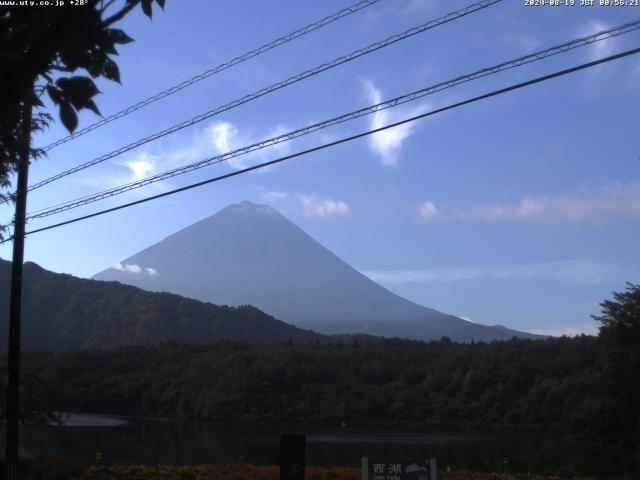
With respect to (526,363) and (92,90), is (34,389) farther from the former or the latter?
(526,363)

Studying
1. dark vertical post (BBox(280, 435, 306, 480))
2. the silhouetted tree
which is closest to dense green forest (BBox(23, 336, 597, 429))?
dark vertical post (BBox(280, 435, 306, 480))

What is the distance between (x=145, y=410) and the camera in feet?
194

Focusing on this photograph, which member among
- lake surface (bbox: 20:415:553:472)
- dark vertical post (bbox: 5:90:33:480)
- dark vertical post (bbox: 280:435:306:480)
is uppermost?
dark vertical post (bbox: 5:90:33:480)

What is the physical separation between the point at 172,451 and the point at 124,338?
75.7 metres

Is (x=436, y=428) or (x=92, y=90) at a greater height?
(x=92, y=90)

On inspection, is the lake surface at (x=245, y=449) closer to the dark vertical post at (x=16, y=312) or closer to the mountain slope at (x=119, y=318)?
the dark vertical post at (x=16, y=312)

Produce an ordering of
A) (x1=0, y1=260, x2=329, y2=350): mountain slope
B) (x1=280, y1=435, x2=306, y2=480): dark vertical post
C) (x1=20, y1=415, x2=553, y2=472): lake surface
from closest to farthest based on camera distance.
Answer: (x1=280, y1=435, x2=306, y2=480): dark vertical post → (x1=20, y1=415, x2=553, y2=472): lake surface → (x1=0, y1=260, x2=329, y2=350): mountain slope

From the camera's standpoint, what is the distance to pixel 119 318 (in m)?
104

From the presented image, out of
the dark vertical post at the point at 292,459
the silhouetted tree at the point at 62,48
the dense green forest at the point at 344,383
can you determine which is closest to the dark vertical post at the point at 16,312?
the dark vertical post at the point at 292,459

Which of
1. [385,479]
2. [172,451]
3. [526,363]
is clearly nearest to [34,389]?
[385,479]

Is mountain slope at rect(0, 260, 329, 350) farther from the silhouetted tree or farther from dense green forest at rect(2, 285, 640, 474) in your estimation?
the silhouetted tree

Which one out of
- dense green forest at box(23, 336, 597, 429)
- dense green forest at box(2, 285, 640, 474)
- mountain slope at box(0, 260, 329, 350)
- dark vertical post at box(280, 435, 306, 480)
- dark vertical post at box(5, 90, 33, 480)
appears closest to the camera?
dark vertical post at box(280, 435, 306, 480)

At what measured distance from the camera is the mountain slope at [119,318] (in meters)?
96.9

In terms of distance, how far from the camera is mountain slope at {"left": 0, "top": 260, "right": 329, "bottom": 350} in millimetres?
96875
